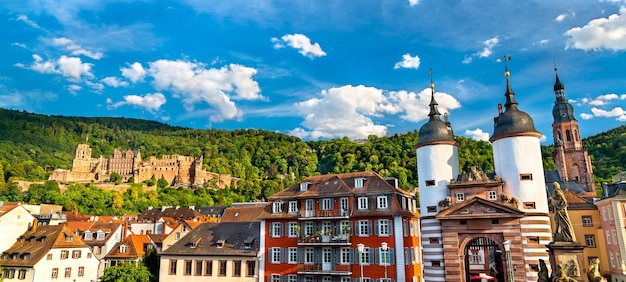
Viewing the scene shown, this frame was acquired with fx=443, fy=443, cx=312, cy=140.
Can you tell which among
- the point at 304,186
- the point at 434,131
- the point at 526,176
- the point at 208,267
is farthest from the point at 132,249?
the point at 526,176

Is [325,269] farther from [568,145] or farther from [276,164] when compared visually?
[276,164]

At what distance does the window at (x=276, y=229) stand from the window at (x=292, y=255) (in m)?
2.04

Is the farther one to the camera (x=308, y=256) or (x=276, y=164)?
(x=276, y=164)

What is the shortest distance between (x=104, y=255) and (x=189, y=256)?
18.1 metres

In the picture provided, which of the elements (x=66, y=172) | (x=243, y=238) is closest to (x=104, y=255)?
(x=243, y=238)

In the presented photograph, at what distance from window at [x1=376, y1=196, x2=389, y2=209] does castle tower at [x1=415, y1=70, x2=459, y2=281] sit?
10.7ft

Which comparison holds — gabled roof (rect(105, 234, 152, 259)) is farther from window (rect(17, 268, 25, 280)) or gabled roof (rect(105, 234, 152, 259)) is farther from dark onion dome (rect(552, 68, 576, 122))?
dark onion dome (rect(552, 68, 576, 122))

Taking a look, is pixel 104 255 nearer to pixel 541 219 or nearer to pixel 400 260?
pixel 400 260

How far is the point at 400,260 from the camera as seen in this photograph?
3675cm

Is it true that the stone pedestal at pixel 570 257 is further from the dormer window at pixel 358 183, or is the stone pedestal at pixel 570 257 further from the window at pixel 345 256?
the dormer window at pixel 358 183

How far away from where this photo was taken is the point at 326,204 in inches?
1613

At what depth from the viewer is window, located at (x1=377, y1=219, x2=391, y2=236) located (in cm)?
3787

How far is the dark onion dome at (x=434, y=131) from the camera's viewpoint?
3719cm

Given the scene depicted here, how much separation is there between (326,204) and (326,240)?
3374 mm
